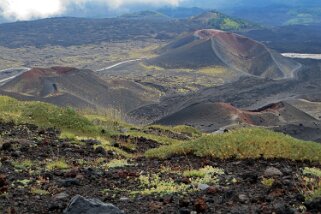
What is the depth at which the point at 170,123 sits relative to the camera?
7775cm

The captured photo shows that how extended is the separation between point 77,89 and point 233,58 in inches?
2798

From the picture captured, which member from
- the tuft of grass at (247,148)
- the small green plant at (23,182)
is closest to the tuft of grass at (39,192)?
the small green plant at (23,182)

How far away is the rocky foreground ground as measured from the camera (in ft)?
34.0

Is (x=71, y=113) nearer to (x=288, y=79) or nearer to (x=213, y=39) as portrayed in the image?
(x=288, y=79)

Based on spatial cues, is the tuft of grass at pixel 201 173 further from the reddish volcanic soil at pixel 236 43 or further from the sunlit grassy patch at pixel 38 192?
the reddish volcanic soil at pixel 236 43

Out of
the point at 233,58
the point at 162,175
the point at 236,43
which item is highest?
the point at 162,175

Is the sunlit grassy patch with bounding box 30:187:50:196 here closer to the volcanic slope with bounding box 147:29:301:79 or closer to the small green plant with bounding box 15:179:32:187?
the small green plant with bounding box 15:179:32:187

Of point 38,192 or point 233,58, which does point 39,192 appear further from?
point 233,58

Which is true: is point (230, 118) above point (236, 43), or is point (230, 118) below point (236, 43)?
below

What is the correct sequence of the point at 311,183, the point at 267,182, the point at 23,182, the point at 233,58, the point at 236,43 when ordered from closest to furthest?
the point at 311,183 < the point at 267,182 < the point at 23,182 < the point at 233,58 < the point at 236,43

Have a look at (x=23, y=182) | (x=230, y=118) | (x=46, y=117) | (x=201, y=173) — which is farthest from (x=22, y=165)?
(x=230, y=118)

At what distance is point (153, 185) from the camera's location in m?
13.0

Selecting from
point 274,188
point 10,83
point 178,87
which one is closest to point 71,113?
point 274,188

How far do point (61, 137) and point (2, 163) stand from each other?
8120 mm
